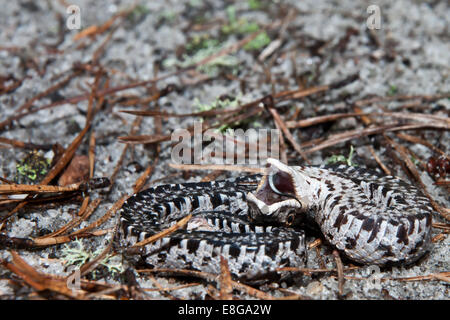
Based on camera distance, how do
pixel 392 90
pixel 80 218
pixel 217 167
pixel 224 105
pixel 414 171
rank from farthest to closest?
pixel 392 90
pixel 224 105
pixel 217 167
pixel 414 171
pixel 80 218

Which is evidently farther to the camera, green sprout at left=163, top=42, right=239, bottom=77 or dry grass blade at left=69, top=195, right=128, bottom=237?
green sprout at left=163, top=42, right=239, bottom=77

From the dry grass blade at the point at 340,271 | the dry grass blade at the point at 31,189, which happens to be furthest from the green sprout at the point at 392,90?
the dry grass blade at the point at 31,189

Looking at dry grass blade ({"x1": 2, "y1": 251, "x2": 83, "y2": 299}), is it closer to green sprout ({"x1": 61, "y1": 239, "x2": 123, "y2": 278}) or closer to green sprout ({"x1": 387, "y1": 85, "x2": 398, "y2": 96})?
green sprout ({"x1": 61, "y1": 239, "x2": 123, "y2": 278})

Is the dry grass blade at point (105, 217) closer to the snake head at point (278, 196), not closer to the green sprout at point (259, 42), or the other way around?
the snake head at point (278, 196)

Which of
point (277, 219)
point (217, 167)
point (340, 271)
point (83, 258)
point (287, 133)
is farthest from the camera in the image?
point (287, 133)

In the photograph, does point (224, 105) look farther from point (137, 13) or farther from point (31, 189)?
point (137, 13)

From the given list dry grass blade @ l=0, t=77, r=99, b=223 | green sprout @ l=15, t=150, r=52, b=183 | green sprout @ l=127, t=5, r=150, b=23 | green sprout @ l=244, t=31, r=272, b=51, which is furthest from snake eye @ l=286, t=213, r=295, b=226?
green sprout @ l=127, t=5, r=150, b=23

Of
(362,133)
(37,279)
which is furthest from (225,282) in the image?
(362,133)
